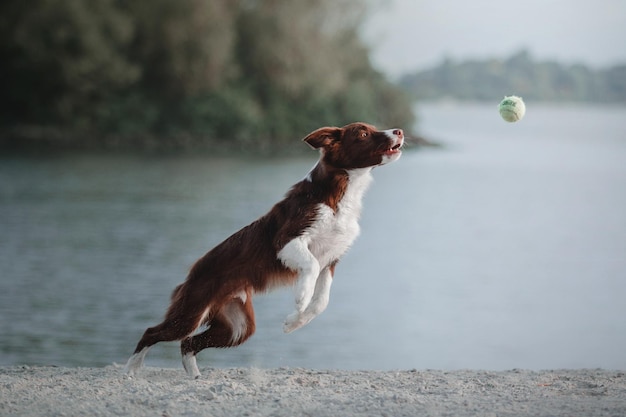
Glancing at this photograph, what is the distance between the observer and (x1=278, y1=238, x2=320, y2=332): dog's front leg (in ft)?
23.3

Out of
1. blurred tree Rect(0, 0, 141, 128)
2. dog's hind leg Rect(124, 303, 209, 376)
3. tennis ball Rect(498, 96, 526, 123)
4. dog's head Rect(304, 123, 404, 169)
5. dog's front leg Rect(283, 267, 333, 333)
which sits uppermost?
blurred tree Rect(0, 0, 141, 128)

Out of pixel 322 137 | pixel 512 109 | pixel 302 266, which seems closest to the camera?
pixel 302 266

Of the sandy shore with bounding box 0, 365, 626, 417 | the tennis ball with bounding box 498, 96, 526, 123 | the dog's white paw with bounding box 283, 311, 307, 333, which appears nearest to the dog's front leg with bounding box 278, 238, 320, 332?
the dog's white paw with bounding box 283, 311, 307, 333

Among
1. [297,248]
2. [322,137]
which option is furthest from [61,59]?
[297,248]

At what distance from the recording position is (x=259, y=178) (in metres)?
37.7

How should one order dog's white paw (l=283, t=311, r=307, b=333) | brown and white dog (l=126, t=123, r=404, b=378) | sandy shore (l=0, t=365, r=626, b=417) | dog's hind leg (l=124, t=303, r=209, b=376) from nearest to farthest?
1. sandy shore (l=0, t=365, r=626, b=417)
2. brown and white dog (l=126, t=123, r=404, b=378)
3. dog's white paw (l=283, t=311, r=307, b=333)
4. dog's hind leg (l=124, t=303, r=209, b=376)

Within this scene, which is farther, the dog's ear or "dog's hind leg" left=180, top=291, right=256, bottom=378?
"dog's hind leg" left=180, top=291, right=256, bottom=378

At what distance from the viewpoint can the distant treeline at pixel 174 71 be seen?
4522cm

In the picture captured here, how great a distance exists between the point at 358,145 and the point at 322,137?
0.27 meters

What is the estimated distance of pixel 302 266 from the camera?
23.4 ft

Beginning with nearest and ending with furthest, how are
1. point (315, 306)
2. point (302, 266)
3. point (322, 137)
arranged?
point (302, 266), point (322, 137), point (315, 306)

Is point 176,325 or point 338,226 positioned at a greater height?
point 338,226

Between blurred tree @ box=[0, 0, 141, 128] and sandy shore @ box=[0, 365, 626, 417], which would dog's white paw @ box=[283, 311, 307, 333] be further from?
blurred tree @ box=[0, 0, 141, 128]

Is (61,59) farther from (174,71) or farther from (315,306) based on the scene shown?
(315,306)
